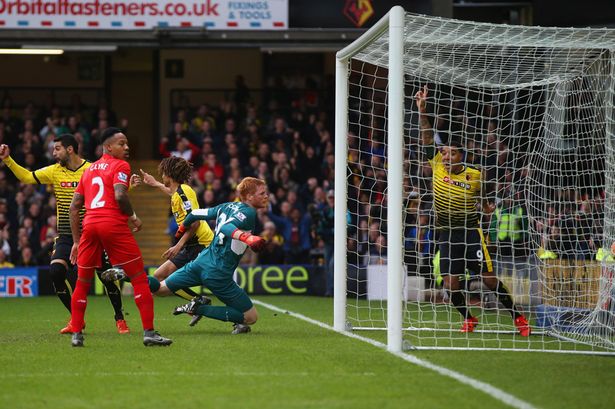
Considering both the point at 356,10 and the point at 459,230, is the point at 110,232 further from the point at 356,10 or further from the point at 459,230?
the point at 356,10

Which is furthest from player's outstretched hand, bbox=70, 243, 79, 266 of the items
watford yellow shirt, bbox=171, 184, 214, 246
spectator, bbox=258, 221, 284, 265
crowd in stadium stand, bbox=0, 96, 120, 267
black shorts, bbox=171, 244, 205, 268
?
crowd in stadium stand, bbox=0, 96, 120, 267

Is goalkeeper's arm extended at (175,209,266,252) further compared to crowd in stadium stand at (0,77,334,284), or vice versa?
crowd in stadium stand at (0,77,334,284)

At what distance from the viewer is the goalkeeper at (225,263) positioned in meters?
11.2

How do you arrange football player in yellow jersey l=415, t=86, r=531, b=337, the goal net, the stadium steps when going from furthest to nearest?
the stadium steps → football player in yellow jersey l=415, t=86, r=531, b=337 → the goal net

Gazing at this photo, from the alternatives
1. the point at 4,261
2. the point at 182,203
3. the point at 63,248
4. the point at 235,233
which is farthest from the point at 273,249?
the point at 235,233

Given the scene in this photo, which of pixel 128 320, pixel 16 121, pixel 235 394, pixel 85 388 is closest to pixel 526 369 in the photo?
pixel 235 394

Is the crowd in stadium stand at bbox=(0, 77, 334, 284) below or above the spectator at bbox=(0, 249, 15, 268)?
above

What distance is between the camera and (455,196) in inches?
479

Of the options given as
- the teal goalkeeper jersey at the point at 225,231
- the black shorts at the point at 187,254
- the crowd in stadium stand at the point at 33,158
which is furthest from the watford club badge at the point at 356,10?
the teal goalkeeper jersey at the point at 225,231

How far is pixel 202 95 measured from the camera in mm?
28938

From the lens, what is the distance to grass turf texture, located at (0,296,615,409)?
23.4ft

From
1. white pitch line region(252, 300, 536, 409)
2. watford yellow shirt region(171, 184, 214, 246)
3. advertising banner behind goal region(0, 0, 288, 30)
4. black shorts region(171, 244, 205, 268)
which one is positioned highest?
advertising banner behind goal region(0, 0, 288, 30)

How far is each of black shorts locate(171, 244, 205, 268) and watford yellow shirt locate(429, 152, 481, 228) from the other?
9.75ft

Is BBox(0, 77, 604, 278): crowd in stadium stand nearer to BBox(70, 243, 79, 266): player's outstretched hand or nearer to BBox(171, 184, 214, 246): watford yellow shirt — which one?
BBox(171, 184, 214, 246): watford yellow shirt
